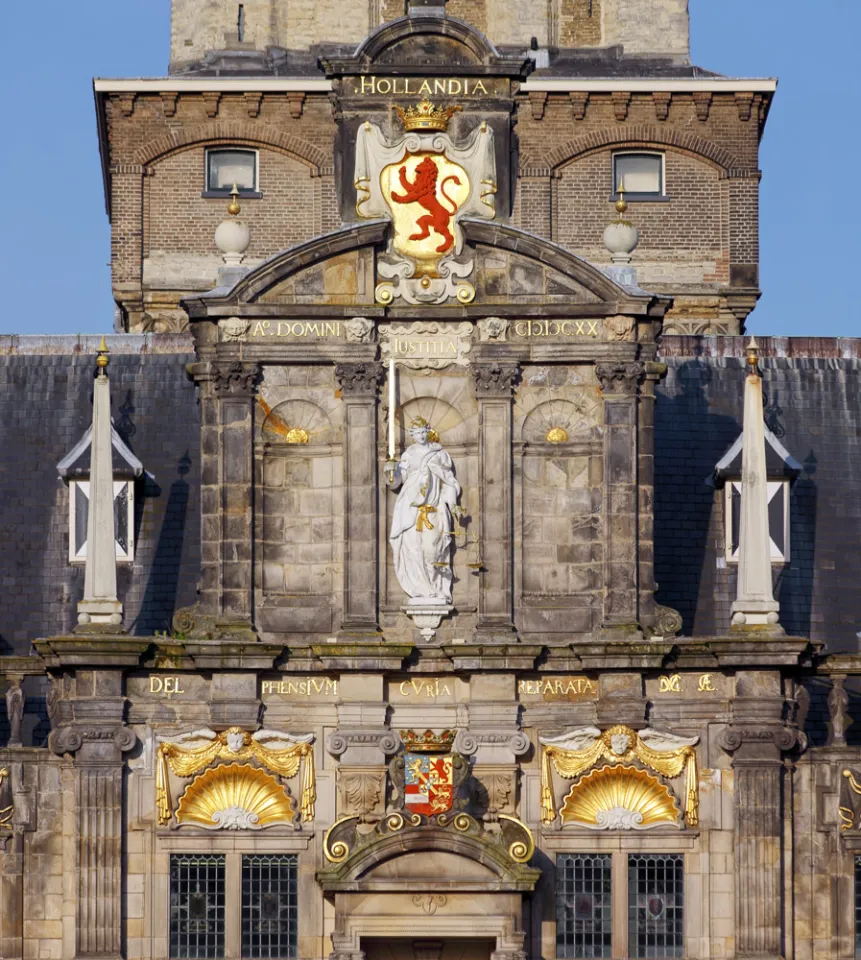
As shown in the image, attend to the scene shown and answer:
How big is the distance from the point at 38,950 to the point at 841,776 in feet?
51.4

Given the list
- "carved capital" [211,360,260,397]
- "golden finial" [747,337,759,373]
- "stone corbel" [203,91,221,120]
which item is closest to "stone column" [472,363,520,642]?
"carved capital" [211,360,260,397]

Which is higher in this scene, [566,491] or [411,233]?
[411,233]

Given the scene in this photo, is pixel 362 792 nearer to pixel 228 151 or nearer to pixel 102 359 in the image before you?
pixel 102 359

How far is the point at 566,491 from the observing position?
73438 mm

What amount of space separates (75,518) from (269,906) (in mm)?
9829

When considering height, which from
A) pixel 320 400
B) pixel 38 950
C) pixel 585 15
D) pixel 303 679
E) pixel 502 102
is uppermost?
pixel 585 15

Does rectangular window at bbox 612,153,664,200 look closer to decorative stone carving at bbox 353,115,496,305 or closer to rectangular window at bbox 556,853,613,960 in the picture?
decorative stone carving at bbox 353,115,496,305

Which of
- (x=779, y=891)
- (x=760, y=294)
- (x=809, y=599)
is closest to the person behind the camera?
(x=779, y=891)

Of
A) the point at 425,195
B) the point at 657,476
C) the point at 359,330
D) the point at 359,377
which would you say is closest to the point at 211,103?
the point at 425,195

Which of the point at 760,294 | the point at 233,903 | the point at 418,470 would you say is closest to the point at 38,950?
the point at 233,903

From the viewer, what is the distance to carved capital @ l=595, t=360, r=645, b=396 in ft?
239

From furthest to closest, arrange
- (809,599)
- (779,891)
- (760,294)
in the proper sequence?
(760,294) → (809,599) → (779,891)

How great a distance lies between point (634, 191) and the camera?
298ft

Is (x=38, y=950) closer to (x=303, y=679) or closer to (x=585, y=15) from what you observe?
(x=303, y=679)
